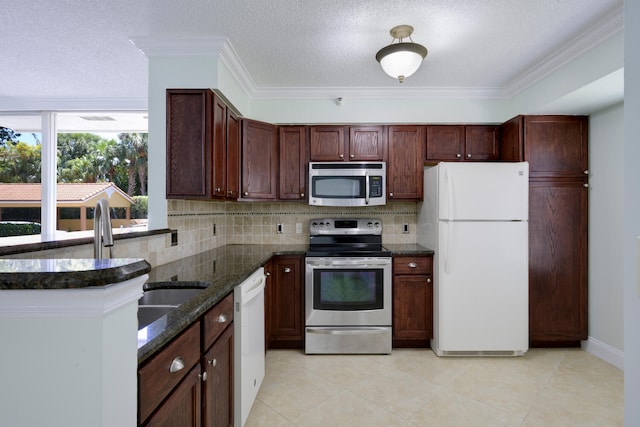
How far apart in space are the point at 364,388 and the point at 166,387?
67.3 inches

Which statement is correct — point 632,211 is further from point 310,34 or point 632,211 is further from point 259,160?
point 259,160

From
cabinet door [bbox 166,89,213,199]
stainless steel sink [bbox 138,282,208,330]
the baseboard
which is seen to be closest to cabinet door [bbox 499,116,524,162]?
the baseboard

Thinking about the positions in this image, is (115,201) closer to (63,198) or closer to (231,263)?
(63,198)

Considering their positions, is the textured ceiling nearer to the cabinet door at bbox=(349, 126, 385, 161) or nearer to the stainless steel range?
the cabinet door at bbox=(349, 126, 385, 161)

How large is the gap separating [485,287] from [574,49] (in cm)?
196

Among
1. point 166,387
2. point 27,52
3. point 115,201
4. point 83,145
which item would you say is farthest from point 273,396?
point 83,145

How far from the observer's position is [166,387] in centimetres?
103

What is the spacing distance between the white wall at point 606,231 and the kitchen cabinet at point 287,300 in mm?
2618

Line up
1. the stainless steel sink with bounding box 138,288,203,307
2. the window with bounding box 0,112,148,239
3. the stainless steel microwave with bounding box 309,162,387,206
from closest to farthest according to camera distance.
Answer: the stainless steel sink with bounding box 138,288,203,307 → the stainless steel microwave with bounding box 309,162,387,206 → the window with bounding box 0,112,148,239

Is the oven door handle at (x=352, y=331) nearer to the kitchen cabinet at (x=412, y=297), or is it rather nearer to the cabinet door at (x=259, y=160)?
the kitchen cabinet at (x=412, y=297)

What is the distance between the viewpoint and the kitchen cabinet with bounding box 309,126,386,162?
3285mm

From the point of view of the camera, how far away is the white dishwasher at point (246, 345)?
177cm

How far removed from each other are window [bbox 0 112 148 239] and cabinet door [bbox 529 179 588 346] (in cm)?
393

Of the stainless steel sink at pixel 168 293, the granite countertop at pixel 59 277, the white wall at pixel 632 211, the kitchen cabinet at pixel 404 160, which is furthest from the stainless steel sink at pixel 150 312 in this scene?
the kitchen cabinet at pixel 404 160
